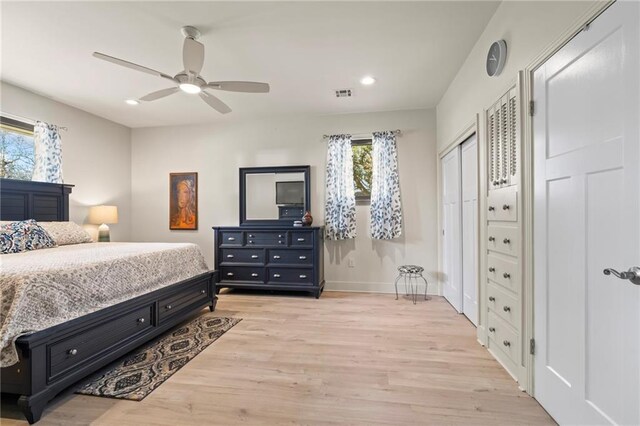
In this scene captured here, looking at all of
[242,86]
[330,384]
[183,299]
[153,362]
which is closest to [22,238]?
[183,299]

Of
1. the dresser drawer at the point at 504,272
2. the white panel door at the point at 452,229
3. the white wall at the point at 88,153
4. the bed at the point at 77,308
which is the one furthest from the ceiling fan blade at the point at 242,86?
the white wall at the point at 88,153

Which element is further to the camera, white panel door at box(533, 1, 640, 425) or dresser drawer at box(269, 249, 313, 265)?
dresser drawer at box(269, 249, 313, 265)

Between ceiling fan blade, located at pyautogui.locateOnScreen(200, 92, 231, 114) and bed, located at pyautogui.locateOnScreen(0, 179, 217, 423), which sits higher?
ceiling fan blade, located at pyautogui.locateOnScreen(200, 92, 231, 114)

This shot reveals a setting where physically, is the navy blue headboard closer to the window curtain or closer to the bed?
the bed

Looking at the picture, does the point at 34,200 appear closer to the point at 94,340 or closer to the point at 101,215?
the point at 101,215

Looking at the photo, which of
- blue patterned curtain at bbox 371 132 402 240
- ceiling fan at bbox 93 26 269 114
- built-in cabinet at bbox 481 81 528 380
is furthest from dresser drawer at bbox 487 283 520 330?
ceiling fan at bbox 93 26 269 114

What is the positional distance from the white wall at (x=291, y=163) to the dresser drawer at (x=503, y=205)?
6.25ft

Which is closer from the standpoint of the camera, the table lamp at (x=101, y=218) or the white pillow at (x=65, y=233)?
the white pillow at (x=65, y=233)

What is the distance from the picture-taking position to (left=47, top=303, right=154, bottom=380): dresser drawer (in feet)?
5.71

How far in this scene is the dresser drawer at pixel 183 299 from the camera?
269 centimetres

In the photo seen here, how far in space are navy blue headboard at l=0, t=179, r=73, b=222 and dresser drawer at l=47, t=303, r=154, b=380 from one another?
2135 mm

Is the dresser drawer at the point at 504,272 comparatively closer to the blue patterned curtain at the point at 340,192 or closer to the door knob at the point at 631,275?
the door knob at the point at 631,275

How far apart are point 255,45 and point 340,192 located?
2221 mm

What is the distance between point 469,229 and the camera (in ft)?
9.92
